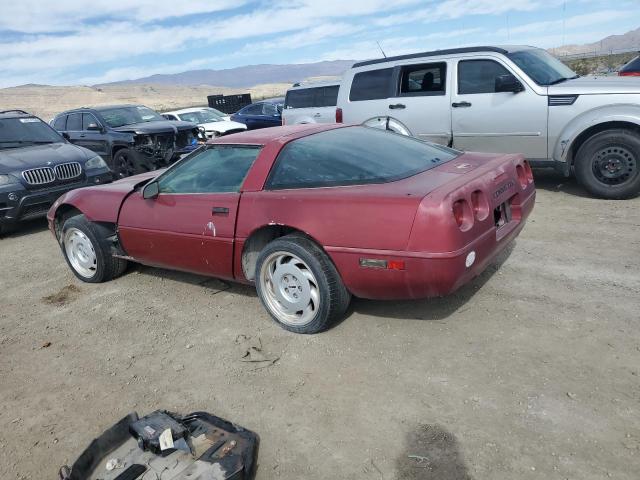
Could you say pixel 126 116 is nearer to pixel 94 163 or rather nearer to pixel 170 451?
pixel 94 163

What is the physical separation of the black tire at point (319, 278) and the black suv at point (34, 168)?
5174 millimetres

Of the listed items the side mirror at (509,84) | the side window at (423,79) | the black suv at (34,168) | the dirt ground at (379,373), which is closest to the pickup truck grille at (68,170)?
the black suv at (34,168)

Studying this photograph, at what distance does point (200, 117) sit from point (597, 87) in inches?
477

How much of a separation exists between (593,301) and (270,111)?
553 inches

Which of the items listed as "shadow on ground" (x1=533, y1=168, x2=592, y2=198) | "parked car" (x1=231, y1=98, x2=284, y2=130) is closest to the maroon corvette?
"shadow on ground" (x1=533, y1=168, x2=592, y2=198)

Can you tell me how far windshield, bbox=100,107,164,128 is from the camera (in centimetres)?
1105

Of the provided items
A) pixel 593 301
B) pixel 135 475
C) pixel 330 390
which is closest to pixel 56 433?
pixel 135 475

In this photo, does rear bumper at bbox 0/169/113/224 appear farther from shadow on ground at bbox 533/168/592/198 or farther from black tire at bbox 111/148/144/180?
shadow on ground at bbox 533/168/592/198

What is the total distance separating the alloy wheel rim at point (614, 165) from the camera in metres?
5.71

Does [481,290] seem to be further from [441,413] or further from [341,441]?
[341,441]

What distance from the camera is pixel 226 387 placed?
3.08 metres

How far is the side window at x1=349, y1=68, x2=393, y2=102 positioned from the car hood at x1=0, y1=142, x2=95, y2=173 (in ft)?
14.2

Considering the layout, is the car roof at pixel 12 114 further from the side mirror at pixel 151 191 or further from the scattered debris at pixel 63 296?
the side mirror at pixel 151 191

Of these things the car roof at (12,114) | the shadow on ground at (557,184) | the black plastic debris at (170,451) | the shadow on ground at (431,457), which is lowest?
the shadow on ground at (431,457)
